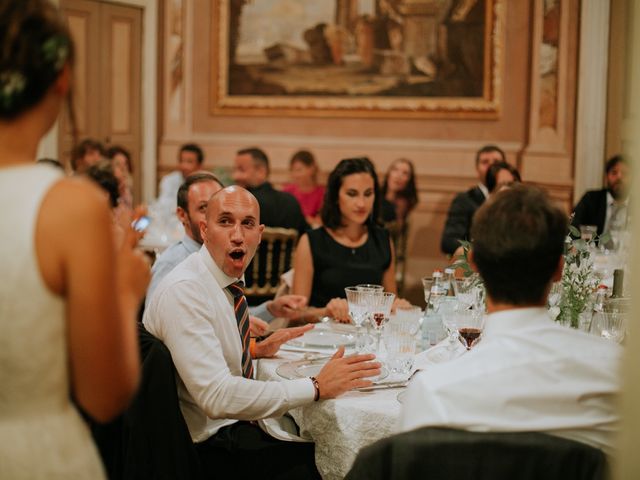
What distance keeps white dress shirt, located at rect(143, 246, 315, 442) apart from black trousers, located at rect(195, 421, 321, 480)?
55 mm

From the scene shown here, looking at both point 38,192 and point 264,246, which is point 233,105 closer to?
point 264,246

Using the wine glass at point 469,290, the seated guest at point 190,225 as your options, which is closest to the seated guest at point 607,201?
the seated guest at point 190,225

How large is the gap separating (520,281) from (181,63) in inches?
305

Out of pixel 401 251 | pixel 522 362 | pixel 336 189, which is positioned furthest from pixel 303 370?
pixel 401 251

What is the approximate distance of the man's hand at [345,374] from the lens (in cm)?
229

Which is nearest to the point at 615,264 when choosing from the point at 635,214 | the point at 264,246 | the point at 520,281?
the point at 264,246

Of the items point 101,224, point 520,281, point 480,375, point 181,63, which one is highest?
point 181,63

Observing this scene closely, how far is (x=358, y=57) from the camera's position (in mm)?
8414

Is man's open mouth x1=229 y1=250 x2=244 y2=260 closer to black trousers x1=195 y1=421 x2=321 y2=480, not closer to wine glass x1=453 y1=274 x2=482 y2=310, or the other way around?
black trousers x1=195 y1=421 x2=321 y2=480

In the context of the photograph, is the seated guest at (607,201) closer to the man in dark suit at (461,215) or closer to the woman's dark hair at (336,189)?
the man in dark suit at (461,215)

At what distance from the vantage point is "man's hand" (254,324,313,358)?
8.82ft

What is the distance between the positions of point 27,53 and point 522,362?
3.28 feet

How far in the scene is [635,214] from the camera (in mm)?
1041

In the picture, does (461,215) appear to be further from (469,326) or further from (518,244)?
(518,244)
